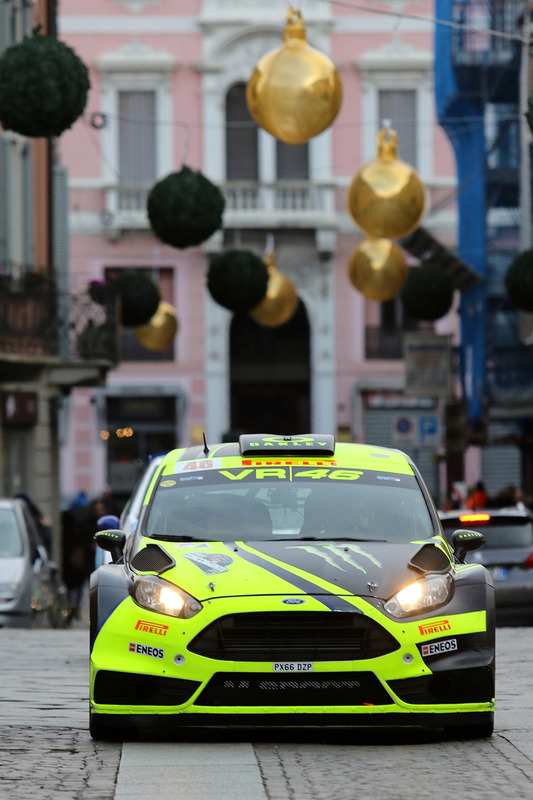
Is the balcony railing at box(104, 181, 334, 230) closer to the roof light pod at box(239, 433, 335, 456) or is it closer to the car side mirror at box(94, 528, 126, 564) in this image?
the roof light pod at box(239, 433, 335, 456)

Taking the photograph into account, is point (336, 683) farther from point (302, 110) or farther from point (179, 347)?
point (179, 347)

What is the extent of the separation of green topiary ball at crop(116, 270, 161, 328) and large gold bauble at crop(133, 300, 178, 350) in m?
1.00

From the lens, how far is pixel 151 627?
30.7 feet

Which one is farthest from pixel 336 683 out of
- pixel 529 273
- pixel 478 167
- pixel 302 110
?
pixel 478 167

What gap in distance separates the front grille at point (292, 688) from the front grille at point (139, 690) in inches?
4.1

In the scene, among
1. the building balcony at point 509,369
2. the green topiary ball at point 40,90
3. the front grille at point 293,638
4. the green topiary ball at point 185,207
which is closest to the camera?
the front grille at point 293,638

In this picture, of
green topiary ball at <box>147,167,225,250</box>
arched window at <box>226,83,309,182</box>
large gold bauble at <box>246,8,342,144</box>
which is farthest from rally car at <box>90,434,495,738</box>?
arched window at <box>226,83,309,182</box>

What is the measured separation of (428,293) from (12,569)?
52.0ft

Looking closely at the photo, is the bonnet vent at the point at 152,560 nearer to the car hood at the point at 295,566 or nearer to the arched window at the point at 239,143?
the car hood at the point at 295,566

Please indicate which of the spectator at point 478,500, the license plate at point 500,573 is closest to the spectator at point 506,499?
the spectator at point 478,500

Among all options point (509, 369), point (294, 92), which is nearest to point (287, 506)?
point (294, 92)

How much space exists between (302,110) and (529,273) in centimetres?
809

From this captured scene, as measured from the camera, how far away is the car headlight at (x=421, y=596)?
30.7 feet

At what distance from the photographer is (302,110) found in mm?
19516
